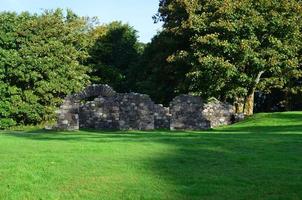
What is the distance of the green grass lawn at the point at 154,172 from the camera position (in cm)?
890

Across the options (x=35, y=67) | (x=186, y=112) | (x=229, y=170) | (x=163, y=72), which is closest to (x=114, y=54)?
(x=35, y=67)

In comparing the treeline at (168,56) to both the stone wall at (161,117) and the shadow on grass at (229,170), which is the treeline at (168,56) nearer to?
the stone wall at (161,117)

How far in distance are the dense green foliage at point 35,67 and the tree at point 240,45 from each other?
12.7 meters

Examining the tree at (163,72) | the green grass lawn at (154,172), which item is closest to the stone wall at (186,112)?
the tree at (163,72)

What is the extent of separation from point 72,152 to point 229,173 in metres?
4.35

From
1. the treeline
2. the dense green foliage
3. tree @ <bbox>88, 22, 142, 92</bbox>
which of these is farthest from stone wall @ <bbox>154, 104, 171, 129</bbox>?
tree @ <bbox>88, 22, 142, 92</bbox>

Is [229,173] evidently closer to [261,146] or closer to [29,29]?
[261,146]

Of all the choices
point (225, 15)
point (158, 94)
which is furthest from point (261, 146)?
point (158, 94)

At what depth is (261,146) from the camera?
13.6 meters

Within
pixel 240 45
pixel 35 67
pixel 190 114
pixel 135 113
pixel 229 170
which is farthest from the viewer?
pixel 35 67

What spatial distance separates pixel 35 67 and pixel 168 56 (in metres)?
11.5

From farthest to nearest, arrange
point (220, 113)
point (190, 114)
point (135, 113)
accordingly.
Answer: point (220, 113) < point (135, 113) < point (190, 114)

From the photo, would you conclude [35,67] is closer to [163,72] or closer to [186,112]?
[163,72]

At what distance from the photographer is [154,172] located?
10.1 metres
